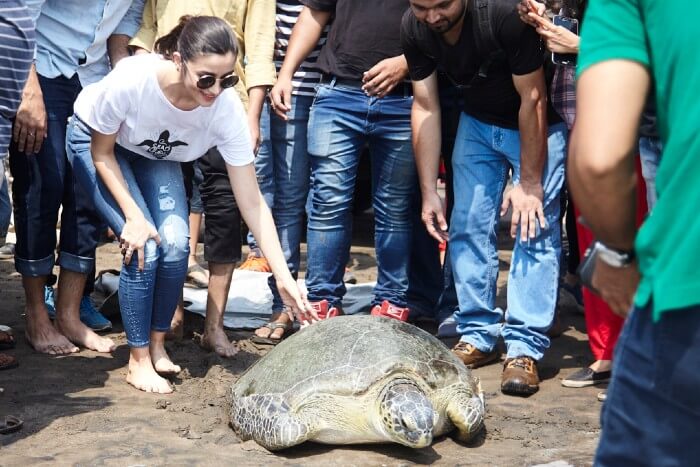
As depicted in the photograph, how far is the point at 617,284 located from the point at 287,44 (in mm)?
3530

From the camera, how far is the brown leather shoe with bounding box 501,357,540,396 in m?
4.29

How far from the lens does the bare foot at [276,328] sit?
4957 mm

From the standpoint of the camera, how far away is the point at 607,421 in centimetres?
183

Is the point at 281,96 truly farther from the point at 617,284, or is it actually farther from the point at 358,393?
the point at 617,284

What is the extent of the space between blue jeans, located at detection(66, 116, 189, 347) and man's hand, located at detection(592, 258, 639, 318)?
98.1 inches

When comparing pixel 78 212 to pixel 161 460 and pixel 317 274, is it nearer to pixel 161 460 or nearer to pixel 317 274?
pixel 317 274

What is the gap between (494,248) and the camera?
460cm

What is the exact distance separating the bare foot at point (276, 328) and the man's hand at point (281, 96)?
1019mm

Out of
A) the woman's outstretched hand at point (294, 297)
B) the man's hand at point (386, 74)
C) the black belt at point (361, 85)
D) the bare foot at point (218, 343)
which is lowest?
→ the bare foot at point (218, 343)

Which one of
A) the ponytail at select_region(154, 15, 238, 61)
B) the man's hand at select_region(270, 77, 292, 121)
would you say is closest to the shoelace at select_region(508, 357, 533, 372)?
the man's hand at select_region(270, 77, 292, 121)

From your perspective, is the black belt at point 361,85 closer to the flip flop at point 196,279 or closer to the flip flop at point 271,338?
the flip flop at point 271,338

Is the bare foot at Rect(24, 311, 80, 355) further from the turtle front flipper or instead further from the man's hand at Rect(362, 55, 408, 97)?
the man's hand at Rect(362, 55, 408, 97)

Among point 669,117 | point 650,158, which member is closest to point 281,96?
point 650,158

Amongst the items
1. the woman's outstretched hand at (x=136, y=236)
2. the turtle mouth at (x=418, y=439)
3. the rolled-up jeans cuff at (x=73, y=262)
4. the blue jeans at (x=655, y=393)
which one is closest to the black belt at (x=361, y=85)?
the woman's outstretched hand at (x=136, y=236)
